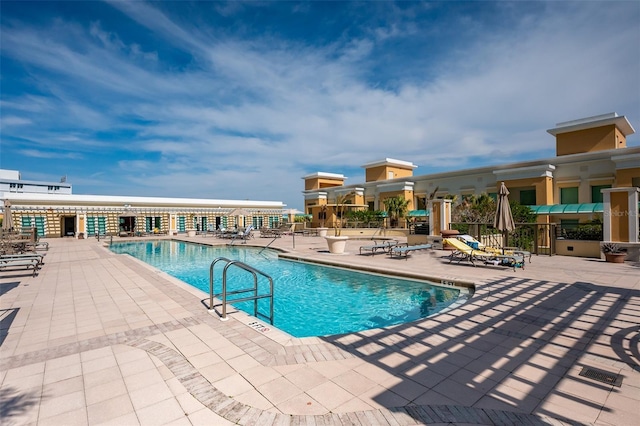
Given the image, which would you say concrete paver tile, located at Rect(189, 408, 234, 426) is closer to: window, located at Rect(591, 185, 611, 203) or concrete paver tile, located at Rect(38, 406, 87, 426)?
concrete paver tile, located at Rect(38, 406, 87, 426)

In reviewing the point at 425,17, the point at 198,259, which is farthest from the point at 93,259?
the point at 425,17

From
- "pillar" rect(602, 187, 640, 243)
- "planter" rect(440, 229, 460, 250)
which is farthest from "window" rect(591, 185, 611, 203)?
"planter" rect(440, 229, 460, 250)

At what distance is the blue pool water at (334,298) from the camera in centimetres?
607

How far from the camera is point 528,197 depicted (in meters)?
19.7

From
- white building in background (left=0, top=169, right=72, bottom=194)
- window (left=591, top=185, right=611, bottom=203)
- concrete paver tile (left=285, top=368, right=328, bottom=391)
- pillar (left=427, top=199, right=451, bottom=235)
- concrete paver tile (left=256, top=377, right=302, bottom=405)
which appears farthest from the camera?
white building in background (left=0, top=169, right=72, bottom=194)

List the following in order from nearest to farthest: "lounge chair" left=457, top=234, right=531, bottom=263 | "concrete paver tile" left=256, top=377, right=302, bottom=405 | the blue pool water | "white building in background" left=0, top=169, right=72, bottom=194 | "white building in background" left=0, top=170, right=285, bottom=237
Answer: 1. "concrete paver tile" left=256, top=377, right=302, bottom=405
2. the blue pool water
3. "lounge chair" left=457, top=234, right=531, bottom=263
4. "white building in background" left=0, top=170, right=285, bottom=237
5. "white building in background" left=0, top=169, right=72, bottom=194

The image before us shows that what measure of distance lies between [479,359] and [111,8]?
12.3m

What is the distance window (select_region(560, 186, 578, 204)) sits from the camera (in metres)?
18.3

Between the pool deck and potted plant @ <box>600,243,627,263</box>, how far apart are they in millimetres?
5088

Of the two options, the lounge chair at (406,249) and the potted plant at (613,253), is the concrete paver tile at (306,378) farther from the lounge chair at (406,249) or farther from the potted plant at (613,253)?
the potted plant at (613,253)

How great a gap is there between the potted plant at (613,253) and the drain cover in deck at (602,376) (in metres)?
9.37

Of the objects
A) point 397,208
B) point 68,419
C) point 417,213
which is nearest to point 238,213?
point 397,208

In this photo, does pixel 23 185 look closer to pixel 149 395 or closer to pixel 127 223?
pixel 127 223

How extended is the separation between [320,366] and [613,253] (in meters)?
11.5
